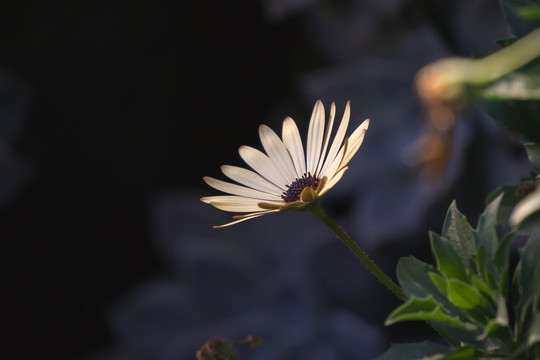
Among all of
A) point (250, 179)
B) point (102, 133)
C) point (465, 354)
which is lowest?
point (465, 354)

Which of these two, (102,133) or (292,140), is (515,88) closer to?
(292,140)

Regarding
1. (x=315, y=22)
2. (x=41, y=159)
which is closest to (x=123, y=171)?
(x=41, y=159)

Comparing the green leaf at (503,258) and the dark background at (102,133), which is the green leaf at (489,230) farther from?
the dark background at (102,133)

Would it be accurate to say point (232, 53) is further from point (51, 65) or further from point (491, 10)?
point (491, 10)

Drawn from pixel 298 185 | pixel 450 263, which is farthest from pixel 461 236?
pixel 298 185

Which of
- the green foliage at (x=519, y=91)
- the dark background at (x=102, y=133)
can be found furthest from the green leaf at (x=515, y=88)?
the dark background at (x=102, y=133)
